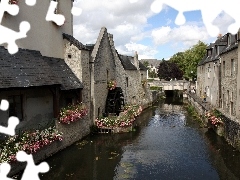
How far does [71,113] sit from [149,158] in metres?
4.47

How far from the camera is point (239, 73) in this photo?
16109 millimetres

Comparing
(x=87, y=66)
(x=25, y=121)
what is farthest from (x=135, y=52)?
(x=25, y=121)

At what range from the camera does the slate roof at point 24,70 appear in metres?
10.7

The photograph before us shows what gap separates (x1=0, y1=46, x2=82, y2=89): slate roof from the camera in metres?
10.7

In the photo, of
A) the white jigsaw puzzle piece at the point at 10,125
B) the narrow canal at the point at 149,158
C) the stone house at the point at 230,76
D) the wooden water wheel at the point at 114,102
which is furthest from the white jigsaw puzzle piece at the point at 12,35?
the stone house at the point at 230,76

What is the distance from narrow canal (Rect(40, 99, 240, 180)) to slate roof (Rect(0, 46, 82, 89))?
351 centimetres

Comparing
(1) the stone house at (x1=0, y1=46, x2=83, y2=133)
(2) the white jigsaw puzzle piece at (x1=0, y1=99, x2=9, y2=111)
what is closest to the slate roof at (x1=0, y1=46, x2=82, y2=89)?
(1) the stone house at (x1=0, y1=46, x2=83, y2=133)

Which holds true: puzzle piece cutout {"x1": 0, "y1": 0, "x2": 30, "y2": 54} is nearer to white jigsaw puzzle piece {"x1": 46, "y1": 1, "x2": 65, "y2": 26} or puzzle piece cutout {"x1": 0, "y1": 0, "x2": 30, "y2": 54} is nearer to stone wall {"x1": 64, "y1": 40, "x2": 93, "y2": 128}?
white jigsaw puzzle piece {"x1": 46, "y1": 1, "x2": 65, "y2": 26}

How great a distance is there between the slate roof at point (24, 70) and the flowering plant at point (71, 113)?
5.66 feet

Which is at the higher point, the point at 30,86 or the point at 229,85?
the point at 30,86

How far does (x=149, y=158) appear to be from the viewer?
42.5 feet

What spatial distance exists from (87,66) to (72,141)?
15.9ft

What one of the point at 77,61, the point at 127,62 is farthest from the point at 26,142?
the point at 127,62

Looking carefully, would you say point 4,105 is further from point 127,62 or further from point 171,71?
point 171,71
